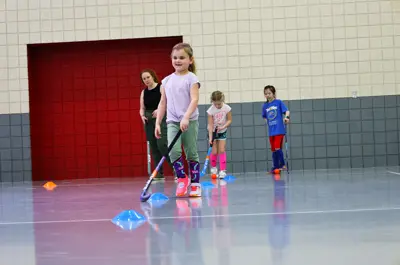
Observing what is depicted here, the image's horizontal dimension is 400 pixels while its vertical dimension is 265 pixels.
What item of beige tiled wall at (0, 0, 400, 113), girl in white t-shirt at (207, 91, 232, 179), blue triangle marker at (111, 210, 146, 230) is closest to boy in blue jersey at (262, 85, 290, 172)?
girl in white t-shirt at (207, 91, 232, 179)

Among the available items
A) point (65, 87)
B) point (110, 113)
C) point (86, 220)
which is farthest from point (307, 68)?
point (86, 220)

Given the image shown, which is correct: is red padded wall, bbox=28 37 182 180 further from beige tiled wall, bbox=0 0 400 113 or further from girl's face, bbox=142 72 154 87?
girl's face, bbox=142 72 154 87

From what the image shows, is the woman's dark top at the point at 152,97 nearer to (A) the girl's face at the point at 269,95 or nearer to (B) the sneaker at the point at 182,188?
(A) the girl's face at the point at 269,95

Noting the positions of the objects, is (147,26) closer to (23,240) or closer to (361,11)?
(361,11)

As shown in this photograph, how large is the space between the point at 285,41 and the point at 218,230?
24.3 ft

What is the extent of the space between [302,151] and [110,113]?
127 inches

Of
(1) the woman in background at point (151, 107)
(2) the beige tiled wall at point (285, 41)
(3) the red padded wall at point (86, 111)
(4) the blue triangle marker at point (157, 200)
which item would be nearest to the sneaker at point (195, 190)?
(4) the blue triangle marker at point (157, 200)

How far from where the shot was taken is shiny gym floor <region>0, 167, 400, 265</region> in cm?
273

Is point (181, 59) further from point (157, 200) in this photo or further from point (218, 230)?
point (218, 230)

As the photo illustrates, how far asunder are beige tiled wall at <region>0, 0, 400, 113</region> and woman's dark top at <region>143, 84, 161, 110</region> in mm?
1770

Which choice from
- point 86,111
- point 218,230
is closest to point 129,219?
point 218,230

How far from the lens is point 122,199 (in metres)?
6.00

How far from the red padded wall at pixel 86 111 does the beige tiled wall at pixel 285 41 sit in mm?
885

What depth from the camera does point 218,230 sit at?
3496 mm
